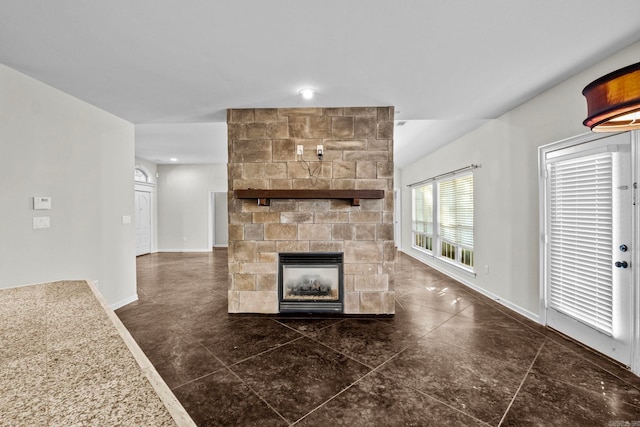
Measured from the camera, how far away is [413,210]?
7.20m

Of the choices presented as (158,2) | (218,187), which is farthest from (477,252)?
(218,187)

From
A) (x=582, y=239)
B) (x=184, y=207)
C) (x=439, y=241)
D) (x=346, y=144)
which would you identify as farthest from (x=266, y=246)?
(x=184, y=207)

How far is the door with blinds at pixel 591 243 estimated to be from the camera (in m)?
2.12

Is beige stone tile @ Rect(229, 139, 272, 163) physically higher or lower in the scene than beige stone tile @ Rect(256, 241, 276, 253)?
higher

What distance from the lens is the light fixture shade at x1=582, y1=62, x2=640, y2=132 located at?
Answer: 35.2 inches

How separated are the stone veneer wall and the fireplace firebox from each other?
0.25ft

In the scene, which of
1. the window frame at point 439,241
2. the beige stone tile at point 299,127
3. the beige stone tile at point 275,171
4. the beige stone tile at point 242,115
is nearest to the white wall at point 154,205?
the beige stone tile at point 242,115

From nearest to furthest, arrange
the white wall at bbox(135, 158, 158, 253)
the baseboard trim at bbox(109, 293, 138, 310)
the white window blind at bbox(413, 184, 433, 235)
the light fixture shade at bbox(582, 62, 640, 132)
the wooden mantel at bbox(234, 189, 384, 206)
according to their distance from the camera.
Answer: the light fixture shade at bbox(582, 62, 640, 132) → the wooden mantel at bbox(234, 189, 384, 206) → the baseboard trim at bbox(109, 293, 138, 310) → the white window blind at bbox(413, 184, 433, 235) → the white wall at bbox(135, 158, 158, 253)

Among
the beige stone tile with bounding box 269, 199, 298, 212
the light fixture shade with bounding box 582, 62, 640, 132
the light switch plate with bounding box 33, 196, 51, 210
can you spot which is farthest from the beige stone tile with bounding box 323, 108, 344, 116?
the light switch plate with bounding box 33, 196, 51, 210

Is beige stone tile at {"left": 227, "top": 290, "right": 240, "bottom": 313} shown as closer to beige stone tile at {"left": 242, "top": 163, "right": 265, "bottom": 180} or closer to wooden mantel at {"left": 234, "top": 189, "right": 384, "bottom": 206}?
wooden mantel at {"left": 234, "top": 189, "right": 384, "bottom": 206}

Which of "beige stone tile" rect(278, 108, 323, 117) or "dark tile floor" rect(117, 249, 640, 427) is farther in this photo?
"beige stone tile" rect(278, 108, 323, 117)

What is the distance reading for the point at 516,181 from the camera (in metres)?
3.29

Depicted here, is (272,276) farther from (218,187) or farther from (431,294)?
(218,187)

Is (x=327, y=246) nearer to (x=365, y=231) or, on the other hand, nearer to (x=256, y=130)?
(x=365, y=231)
